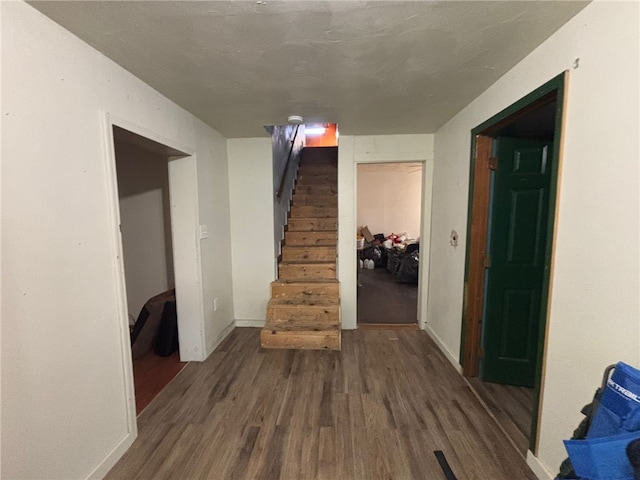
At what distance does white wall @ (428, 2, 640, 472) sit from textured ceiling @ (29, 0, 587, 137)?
0.52ft

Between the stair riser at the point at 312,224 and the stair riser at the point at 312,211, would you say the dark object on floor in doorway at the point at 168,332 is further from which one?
the stair riser at the point at 312,211

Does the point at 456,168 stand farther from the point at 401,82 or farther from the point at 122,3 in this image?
the point at 122,3

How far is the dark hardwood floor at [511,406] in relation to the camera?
1.81 m

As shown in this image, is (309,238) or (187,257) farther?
(309,238)

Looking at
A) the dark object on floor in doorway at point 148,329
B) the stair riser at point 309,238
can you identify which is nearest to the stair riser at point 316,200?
the stair riser at point 309,238

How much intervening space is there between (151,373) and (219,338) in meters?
0.70

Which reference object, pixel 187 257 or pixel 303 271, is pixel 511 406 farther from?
pixel 187 257

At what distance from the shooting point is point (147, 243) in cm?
350

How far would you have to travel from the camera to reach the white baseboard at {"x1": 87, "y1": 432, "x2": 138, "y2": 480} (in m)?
1.49

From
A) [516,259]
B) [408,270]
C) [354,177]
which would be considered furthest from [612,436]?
[408,270]

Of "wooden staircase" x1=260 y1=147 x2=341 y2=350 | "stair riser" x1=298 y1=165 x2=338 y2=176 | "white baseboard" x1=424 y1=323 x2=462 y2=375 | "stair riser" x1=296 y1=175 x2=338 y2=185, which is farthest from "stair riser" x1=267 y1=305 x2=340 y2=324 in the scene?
"stair riser" x1=298 y1=165 x2=338 y2=176

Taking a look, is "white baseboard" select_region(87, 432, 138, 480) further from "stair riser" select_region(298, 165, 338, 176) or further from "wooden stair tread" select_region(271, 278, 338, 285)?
"stair riser" select_region(298, 165, 338, 176)

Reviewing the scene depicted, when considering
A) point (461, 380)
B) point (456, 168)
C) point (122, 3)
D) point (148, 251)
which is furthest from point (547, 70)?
point (148, 251)

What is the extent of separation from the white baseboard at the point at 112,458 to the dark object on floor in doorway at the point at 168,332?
1132 mm
